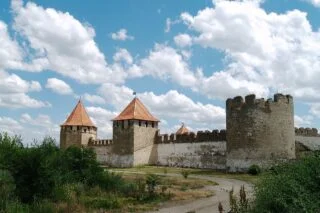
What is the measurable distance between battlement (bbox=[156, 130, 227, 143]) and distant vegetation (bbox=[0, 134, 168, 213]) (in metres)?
16.7

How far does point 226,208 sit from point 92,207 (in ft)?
14.2

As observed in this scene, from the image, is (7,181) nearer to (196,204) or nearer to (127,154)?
(196,204)

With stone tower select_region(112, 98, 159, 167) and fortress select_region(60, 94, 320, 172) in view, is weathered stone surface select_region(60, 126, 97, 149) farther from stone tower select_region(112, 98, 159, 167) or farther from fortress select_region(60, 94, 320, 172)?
stone tower select_region(112, 98, 159, 167)

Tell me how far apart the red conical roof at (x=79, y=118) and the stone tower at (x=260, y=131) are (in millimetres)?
22664

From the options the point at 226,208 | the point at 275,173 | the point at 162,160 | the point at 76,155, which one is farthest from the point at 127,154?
the point at 275,173

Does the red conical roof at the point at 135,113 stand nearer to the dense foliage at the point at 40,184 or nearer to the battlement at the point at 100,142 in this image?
the battlement at the point at 100,142

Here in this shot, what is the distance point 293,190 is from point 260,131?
66.6ft

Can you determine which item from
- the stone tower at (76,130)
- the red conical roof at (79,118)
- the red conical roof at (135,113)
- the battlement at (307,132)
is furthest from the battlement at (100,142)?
the battlement at (307,132)

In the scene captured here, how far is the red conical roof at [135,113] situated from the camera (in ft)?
137

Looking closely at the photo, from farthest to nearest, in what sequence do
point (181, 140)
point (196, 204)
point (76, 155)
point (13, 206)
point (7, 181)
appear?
point (181, 140) < point (76, 155) < point (7, 181) < point (196, 204) < point (13, 206)

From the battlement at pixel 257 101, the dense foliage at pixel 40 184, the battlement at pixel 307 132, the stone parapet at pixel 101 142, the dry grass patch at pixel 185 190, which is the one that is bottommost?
the dry grass patch at pixel 185 190

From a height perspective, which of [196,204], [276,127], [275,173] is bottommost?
[196,204]

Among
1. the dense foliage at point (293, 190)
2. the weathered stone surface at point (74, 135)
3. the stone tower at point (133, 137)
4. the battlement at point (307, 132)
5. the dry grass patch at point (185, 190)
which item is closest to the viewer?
the dense foliage at point (293, 190)

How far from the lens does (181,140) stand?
128 feet
